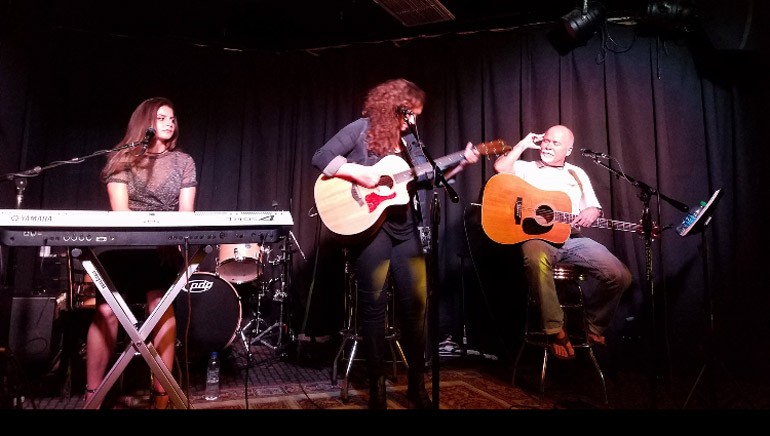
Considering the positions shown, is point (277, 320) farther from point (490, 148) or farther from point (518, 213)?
point (490, 148)

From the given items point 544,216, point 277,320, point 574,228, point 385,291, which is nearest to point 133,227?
point 385,291

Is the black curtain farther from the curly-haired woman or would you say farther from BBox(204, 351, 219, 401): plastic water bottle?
the curly-haired woman

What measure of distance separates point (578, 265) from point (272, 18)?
396 cm

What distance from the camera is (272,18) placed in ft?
17.2

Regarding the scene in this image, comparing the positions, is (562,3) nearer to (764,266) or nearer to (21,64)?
(764,266)

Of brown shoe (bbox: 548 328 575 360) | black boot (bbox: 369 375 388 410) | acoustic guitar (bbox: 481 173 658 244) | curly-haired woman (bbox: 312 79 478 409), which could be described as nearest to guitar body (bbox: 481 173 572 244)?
acoustic guitar (bbox: 481 173 658 244)

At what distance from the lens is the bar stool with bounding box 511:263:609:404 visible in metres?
3.46

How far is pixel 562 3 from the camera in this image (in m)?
4.58

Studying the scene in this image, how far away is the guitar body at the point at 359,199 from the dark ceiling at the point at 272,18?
95.0 inches

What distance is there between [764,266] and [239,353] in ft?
15.7

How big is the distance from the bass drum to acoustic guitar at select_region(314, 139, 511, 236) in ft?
4.93

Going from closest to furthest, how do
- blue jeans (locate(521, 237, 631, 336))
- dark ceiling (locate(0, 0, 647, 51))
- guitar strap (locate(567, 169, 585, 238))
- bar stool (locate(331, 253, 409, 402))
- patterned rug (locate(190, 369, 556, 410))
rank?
patterned rug (locate(190, 369, 556, 410))
bar stool (locate(331, 253, 409, 402))
blue jeans (locate(521, 237, 631, 336))
guitar strap (locate(567, 169, 585, 238))
dark ceiling (locate(0, 0, 647, 51))

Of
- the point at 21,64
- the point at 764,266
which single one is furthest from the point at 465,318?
the point at 21,64

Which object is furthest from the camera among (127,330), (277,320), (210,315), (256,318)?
(277,320)
